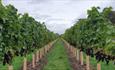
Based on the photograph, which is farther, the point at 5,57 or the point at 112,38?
the point at 5,57

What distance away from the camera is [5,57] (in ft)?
47.4

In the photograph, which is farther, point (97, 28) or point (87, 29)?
point (87, 29)

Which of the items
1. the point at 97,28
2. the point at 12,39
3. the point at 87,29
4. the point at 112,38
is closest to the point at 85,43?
the point at 87,29

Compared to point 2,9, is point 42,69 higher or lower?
lower

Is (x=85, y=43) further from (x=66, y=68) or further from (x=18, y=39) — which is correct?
(x=18, y=39)

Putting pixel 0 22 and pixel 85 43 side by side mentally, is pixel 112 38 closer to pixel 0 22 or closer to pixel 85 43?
pixel 0 22

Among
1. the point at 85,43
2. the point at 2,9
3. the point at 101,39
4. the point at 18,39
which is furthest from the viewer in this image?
the point at 85,43

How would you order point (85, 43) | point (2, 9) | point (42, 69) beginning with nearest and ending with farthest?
point (2, 9)
point (85, 43)
point (42, 69)

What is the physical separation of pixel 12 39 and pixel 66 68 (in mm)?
15153

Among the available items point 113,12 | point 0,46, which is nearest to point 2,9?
point 0,46

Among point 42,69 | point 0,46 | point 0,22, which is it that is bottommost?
point 42,69

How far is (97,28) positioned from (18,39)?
8.60m

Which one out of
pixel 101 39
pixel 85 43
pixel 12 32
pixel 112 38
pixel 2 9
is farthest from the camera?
pixel 85 43

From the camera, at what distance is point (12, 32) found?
49.0 feet
